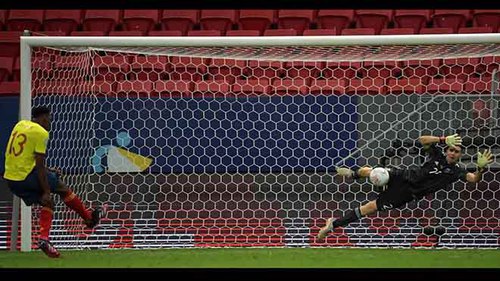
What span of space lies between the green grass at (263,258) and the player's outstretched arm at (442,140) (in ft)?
3.19

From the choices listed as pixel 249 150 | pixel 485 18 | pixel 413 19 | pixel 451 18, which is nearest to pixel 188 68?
pixel 249 150

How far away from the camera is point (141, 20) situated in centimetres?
1172

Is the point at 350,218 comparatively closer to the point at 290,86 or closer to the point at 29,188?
the point at 290,86

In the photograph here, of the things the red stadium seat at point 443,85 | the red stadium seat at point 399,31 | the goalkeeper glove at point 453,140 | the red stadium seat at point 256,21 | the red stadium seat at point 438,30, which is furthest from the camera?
the red stadium seat at point 256,21

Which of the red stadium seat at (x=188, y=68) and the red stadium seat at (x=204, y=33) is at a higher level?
the red stadium seat at (x=204, y=33)

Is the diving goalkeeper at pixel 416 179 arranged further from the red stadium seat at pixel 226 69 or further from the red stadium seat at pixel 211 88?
the red stadium seat at pixel 226 69

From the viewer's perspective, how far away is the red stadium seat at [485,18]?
1119 cm

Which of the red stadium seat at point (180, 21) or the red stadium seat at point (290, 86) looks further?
the red stadium seat at point (180, 21)

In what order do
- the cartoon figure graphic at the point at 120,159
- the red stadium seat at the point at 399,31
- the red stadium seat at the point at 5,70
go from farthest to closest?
1. the red stadium seat at the point at 399,31
2. the red stadium seat at the point at 5,70
3. the cartoon figure graphic at the point at 120,159

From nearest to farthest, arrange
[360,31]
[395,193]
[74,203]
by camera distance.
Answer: [74,203] < [395,193] < [360,31]

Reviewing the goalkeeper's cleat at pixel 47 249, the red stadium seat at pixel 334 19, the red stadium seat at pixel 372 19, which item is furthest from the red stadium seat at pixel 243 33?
the goalkeeper's cleat at pixel 47 249

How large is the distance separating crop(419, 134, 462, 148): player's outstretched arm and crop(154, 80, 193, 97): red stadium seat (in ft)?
7.98

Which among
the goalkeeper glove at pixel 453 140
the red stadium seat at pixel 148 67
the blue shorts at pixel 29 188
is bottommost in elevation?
the blue shorts at pixel 29 188

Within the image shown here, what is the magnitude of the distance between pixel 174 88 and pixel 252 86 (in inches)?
31.6
